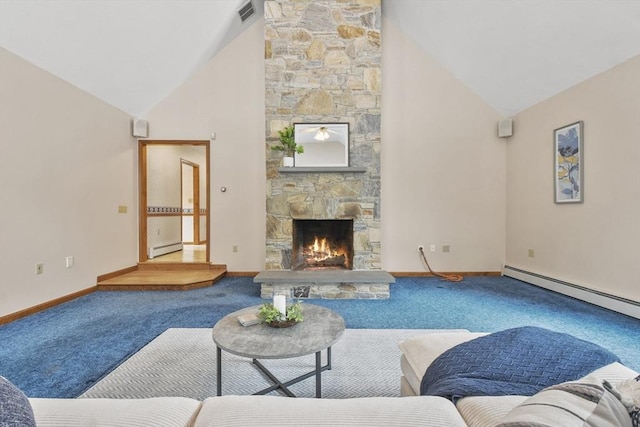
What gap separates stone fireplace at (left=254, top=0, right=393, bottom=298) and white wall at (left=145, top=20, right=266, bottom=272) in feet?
1.98

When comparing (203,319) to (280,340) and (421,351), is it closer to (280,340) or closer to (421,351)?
(280,340)

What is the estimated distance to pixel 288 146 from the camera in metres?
3.71

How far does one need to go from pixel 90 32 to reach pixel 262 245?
10.1ft

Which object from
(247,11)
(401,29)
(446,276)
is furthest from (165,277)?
(401,29)

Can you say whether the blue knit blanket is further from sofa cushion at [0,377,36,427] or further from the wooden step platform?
the wooden step platform

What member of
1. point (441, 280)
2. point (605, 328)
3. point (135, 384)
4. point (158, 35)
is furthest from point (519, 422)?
point (158, 35)

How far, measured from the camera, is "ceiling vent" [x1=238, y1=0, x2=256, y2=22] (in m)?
3.88

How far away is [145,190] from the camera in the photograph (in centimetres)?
446

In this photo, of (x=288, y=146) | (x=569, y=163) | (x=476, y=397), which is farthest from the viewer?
(x=288, y=146)

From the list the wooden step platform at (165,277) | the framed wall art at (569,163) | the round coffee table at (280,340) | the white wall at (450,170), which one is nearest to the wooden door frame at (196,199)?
the wooden step platform at (165,277)

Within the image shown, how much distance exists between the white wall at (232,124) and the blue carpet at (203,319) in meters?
1.07

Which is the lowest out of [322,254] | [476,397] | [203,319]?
[203,319]

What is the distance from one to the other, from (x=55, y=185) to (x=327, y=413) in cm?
379

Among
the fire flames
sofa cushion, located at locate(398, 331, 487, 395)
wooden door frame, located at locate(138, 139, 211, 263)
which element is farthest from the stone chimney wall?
sofa cushion, located at locate(398, 331, 487, 395)
